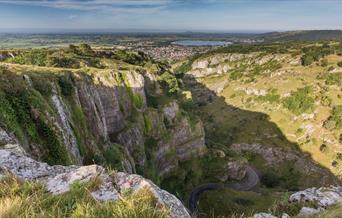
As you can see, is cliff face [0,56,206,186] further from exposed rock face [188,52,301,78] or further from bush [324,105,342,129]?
exposed rock face [188,52,301,78]

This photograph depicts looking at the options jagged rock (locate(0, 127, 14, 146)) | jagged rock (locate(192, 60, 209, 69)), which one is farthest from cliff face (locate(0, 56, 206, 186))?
jagged rock (locate(192, 60, 209, 69))

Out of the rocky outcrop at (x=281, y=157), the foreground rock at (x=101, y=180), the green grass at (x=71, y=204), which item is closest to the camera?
the green grass at (x=71, y=204)

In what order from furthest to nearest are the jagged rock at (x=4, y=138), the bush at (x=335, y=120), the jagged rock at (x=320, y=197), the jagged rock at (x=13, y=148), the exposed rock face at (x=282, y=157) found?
the bush at (x=335, y=120), the exposed rock face at (x=282, y=157), the jagged rock at (x=320, y=197), the jagged rock at (x=4, y=138), the jagged rock at (x=13, y=148)

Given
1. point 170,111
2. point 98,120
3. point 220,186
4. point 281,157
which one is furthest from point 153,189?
point 281,157

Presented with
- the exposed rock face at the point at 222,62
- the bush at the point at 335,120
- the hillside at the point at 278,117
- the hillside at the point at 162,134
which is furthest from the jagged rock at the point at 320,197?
the exposed rock face at the point at 222,62

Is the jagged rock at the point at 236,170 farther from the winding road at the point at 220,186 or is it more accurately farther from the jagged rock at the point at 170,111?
the jagged rock at the point at 170,111

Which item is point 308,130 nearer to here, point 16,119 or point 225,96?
point 225,96

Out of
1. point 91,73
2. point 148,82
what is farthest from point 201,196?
point 91,73
